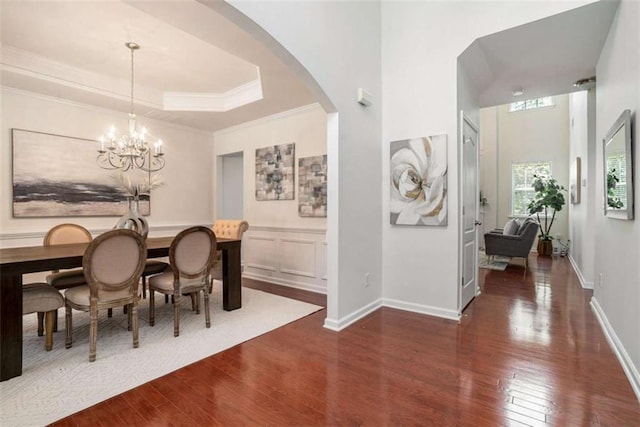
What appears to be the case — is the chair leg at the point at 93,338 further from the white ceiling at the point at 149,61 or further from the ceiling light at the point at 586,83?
the ceiling light at the point at 586,83

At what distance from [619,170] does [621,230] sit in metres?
0.47

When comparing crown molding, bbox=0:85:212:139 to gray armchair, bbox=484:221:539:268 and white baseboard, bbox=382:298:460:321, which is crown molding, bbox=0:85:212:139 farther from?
gray armchair, bbox=484:221:539:268

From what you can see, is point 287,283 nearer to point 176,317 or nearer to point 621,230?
point 176,317

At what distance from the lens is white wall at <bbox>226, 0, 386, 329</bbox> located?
2.69 m

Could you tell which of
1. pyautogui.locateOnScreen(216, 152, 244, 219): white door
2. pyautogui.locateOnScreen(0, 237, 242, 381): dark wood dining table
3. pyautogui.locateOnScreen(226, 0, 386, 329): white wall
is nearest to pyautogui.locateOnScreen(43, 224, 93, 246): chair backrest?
pyautogui.locateOnScreen(0, 237, 242, 381): dark wood dining table

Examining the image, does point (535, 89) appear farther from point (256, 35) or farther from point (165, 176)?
point (165, 176)

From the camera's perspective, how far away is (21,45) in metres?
3.39

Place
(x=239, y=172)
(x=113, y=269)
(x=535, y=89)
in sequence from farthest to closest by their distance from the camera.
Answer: (x=239, y=172), (x=535, y=89), (x=113, y=269)

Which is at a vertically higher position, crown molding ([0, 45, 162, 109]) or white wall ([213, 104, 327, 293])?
crown molding ([0, 45, 162, 109])

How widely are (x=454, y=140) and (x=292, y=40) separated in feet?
6.21

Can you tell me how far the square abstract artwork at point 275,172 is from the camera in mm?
4836

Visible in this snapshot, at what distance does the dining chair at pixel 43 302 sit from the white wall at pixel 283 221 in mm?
2842

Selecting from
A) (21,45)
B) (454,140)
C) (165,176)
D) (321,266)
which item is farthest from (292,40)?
(165,176)

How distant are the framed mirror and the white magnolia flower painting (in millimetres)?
1312
